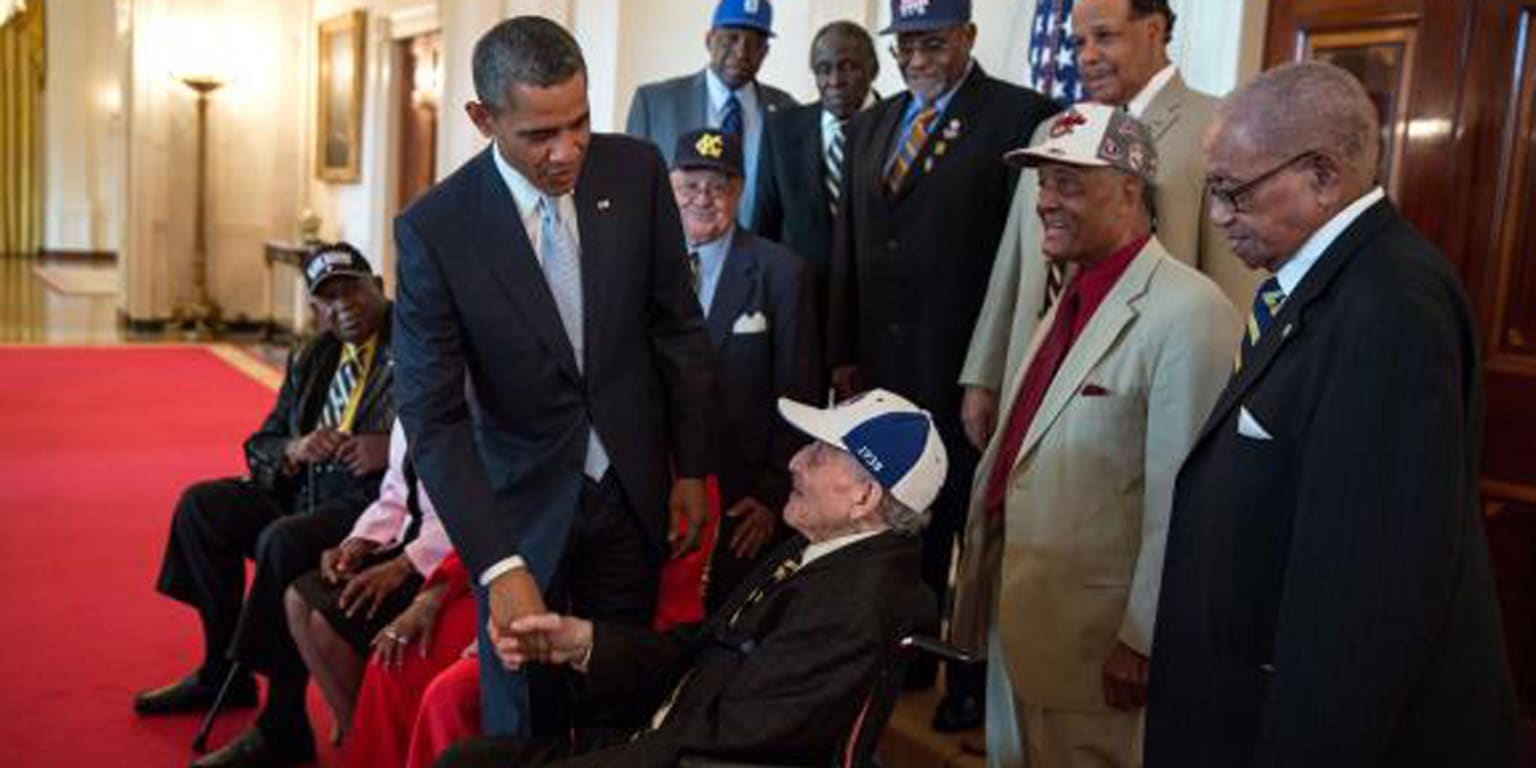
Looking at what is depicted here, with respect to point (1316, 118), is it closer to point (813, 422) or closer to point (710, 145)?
point (813, 422)

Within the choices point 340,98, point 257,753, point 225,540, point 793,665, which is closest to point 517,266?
point 793,665

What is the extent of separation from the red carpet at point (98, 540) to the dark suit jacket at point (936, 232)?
187cm

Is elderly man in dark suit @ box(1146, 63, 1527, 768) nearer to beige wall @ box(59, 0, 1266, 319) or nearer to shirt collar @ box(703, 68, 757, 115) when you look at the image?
shirt collar @ box(703, 68, 757, 115)

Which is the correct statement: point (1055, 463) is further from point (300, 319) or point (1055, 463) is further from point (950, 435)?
point (300, 319)

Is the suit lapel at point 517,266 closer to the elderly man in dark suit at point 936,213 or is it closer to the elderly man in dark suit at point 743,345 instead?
the elderly man in dark suit at point 743,345

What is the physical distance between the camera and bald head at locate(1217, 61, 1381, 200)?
1.54m

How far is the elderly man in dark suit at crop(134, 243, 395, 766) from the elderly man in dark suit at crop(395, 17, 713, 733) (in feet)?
3.94

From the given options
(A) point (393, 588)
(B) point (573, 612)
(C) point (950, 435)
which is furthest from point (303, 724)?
(C) point (950, 435)

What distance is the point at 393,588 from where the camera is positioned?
3107 mm

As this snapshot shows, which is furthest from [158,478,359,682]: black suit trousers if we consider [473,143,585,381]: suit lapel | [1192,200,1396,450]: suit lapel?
[1192,200,1396,450]: suit lapel

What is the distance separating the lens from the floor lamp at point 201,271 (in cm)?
1130

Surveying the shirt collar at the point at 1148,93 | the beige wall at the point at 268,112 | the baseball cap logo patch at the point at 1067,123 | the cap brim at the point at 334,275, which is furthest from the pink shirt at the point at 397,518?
the beige wall at the point at 268,112

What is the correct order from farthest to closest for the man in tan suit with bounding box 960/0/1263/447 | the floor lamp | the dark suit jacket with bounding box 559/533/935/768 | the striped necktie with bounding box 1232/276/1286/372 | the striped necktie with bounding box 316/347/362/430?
the floor lamp → the striped necktie with bounding box 316/347/362/430 → the man in tan suit with bounding box 960/0/1263/447 → the dark suit jacket with bounding box 559/533/935/768 → the striped necktie with bounding box 1232/276/1286/372

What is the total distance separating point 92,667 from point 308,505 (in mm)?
907
